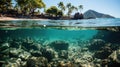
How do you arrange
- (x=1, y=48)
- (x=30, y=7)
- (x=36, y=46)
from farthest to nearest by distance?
1. (x=30, y=7)
2. (x=36, y=46)
3. (x=1, y=48)

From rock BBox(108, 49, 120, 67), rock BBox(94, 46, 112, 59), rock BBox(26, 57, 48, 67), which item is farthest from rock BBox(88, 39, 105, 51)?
rock BBox(26, 57, 48, 67)

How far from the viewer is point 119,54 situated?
42.6 feet

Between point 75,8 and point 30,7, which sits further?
point 75,8

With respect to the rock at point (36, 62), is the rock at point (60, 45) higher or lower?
lower

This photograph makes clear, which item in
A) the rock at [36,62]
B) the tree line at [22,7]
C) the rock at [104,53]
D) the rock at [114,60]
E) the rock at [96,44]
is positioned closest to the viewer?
the rock at [36,62]

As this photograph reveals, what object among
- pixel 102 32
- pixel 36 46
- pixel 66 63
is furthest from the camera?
pixel 102 32

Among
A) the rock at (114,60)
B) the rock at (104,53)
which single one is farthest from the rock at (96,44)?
the rock at (114,60)

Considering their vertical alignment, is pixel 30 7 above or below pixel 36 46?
above

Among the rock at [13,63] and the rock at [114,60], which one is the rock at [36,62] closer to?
the rock at [13,63]

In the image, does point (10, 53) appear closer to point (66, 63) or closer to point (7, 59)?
point (7, 59)

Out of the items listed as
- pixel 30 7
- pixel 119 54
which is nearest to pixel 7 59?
pixel 119 54

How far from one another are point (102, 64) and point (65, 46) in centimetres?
724

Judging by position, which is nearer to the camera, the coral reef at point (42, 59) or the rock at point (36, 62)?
the rock at point (36, 62)

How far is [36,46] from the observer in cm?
1681
